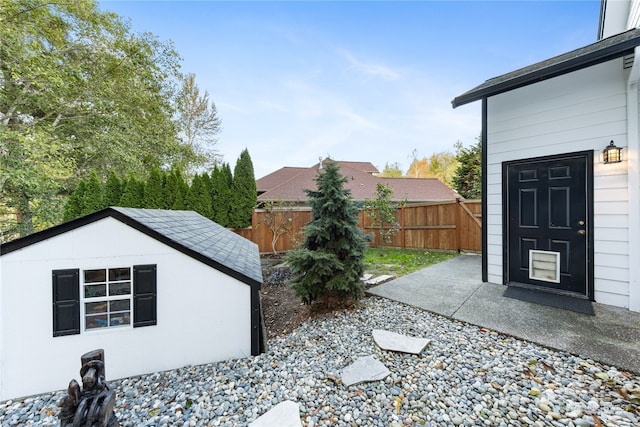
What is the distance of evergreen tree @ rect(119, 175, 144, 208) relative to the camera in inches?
339

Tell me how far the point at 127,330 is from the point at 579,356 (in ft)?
15.4

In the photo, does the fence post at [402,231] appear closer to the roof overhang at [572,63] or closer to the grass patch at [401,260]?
the grass patch at [401,260]

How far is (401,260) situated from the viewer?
734 cm

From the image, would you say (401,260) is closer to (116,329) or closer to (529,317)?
(529,317)

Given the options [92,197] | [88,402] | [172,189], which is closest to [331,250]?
[88,402]

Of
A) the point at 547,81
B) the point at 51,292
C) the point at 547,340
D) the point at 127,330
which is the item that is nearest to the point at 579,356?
the point at 547,340

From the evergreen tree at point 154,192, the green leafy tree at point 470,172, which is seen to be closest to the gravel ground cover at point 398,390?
the evergreen tree at point 154,192

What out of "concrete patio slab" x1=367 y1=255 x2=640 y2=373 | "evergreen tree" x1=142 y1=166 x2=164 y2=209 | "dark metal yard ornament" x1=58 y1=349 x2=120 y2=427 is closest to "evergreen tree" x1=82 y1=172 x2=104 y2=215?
"evergreen tree" x1=142 y1=166 x2=164 y2=209

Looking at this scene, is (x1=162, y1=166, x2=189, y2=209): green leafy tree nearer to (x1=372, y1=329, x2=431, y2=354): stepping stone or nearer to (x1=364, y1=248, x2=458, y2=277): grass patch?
(x1=364, y1=248, x2=458, y2=277): grass patch

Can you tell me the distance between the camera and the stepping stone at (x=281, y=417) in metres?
1.87

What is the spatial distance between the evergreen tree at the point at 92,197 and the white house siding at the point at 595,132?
11.5 meters

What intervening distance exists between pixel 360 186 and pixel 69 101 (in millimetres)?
13841

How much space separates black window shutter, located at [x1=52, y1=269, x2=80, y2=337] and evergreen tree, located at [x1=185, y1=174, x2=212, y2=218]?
7.29 metres

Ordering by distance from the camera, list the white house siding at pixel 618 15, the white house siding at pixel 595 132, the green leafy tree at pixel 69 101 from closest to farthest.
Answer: the white house siding at pixel 595 132 < the white house siding at pixel 618 15 < the green leafy tree at pixel 69 101
